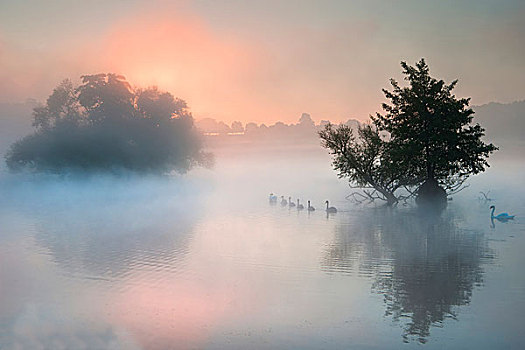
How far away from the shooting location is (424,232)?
3547 centimetres

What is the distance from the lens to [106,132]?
3233 inches

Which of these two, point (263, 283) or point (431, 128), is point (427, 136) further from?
point (263, 283)

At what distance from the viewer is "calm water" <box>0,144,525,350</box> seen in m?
15.2

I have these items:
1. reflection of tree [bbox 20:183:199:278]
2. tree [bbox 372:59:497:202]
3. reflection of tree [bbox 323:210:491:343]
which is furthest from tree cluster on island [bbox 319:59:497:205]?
reflection of tree [bbox 20:183:199:278]

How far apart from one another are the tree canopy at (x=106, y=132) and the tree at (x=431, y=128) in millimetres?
45619

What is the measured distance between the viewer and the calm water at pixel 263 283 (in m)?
15.2

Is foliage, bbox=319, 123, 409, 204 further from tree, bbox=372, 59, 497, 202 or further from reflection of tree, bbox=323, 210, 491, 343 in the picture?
reflection of tree, bbox=323, 210, 491, 343

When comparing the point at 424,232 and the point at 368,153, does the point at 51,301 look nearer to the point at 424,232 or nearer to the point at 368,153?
the point at 424,232

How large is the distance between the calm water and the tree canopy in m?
38.0

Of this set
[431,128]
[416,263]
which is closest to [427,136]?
[431,128]

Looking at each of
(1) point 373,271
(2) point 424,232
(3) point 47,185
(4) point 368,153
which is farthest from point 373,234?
(3) point 47,185

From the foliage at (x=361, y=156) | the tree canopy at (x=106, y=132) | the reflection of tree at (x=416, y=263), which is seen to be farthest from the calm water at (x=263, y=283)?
the tree canopy at (x=106, y=132)

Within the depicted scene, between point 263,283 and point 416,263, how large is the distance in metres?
8.57

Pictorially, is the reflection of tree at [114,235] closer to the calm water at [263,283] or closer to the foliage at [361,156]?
the calm water at [263,283]
